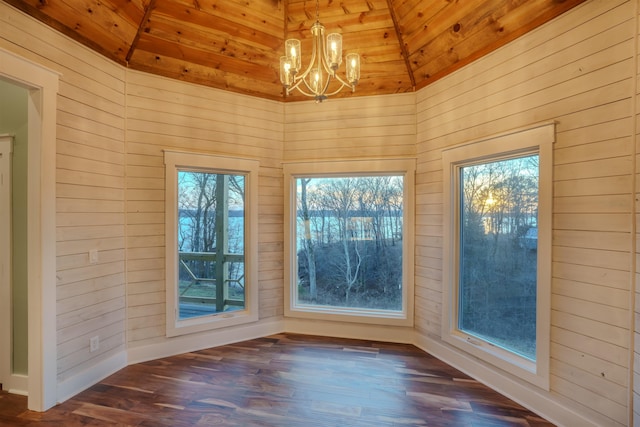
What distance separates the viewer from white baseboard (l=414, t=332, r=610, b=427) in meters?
2.36

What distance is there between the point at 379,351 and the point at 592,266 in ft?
7.16

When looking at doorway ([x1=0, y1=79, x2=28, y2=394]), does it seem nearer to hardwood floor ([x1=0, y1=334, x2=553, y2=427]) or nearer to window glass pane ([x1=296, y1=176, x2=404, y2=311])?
hardwood floor ([x1=0, y1=334, x2=553, y2=427])

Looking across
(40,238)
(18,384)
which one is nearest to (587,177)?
(40,238)

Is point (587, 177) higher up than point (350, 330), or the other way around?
point (587, 177)

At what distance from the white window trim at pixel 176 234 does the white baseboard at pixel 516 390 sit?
2.16 metres

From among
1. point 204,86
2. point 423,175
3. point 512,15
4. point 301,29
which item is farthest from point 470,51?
point 204,86

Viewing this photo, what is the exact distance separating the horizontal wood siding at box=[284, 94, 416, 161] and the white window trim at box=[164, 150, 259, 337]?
2.22 feet

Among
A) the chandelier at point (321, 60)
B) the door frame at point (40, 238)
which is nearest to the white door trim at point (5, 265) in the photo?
the door frame at point (40, 238)

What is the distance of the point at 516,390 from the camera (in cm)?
275

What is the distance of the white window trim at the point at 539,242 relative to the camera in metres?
2.52

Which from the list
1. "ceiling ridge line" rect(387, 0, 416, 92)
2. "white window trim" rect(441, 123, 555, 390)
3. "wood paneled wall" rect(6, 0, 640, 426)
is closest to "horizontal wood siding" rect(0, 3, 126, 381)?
"wood paneled wall" rect(6, 0, 640, 426)

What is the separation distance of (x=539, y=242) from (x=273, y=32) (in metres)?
3.25

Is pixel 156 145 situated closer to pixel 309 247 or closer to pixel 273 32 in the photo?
pixel 273 32

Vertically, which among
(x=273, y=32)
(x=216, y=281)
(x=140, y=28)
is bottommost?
(x=216, y=281)
